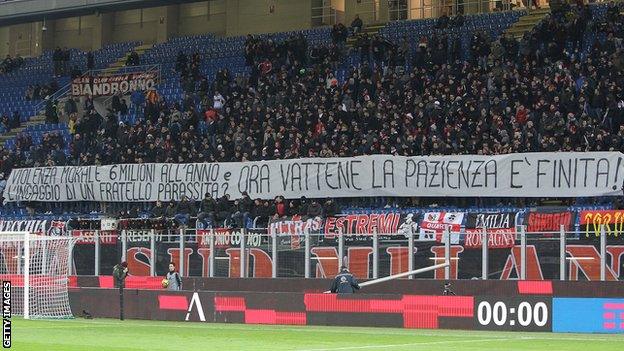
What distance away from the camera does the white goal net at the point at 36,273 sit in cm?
3406

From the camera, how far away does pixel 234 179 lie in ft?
144

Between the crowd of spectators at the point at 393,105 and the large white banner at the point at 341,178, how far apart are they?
0.47 meters

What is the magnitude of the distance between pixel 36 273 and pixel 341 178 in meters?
10.7

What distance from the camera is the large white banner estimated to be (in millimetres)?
36438

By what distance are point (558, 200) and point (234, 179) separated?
37.5ft

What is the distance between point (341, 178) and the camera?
4134cm

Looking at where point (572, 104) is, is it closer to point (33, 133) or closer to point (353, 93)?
point (353, 93)

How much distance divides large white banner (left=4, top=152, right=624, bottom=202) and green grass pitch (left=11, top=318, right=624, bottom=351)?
1081cm

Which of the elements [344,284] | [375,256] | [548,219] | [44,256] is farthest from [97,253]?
[548,219]

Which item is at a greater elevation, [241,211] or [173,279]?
[241,211]

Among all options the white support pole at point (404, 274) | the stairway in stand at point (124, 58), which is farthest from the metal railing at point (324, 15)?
the white support pole at point (404, 274)

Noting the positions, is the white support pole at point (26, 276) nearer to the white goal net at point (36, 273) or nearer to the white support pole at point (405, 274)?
the white goal net at point (36, 273)

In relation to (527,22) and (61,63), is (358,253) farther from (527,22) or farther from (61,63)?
(61,63)

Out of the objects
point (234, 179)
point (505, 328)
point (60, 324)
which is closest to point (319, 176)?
point (234, 179)
